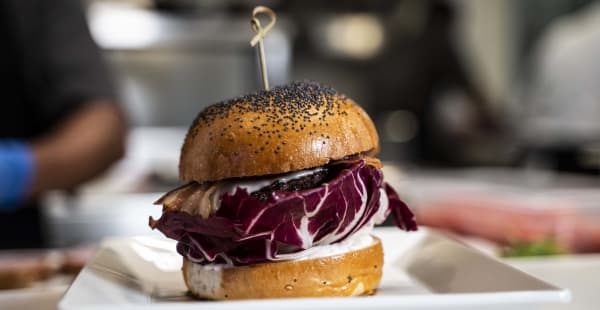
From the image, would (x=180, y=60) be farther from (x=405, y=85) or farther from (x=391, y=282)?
(x=391, y=282)

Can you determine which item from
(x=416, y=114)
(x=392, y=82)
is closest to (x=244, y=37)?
(x=392, y=82)

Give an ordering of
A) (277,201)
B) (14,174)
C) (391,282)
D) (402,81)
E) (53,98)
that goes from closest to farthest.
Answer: (277,201), (391,282), (14,174), (53,98), (402,81)

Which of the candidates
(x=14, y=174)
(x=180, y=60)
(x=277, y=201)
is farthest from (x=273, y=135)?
(x=180, y=60)

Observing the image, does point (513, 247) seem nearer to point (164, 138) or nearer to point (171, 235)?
point (171, 235)

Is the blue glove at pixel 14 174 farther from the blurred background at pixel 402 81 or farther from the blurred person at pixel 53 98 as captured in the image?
the blurred background at pixel 402 81

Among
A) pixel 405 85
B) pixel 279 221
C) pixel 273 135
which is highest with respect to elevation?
pixel 273 135

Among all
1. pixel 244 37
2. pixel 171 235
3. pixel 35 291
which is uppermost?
pixel 244 37
